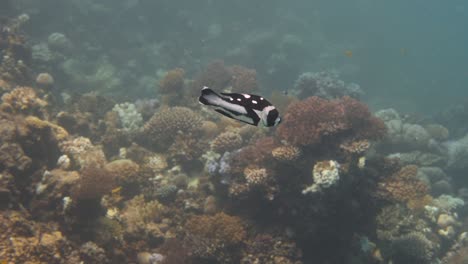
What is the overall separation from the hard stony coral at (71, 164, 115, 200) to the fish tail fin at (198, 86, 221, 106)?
204 inches

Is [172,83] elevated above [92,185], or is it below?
above

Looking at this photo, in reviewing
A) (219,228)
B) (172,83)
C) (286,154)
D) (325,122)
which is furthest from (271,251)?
(172,83)

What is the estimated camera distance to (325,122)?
7.68 meters

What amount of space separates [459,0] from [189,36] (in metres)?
102

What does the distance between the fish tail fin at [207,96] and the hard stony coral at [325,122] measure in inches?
219

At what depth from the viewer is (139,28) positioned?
25766 millimetres

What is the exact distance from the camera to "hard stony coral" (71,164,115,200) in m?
6.35

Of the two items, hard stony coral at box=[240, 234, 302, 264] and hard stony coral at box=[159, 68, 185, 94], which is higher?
hard stony coral at box=[159, 68, 185, 94]

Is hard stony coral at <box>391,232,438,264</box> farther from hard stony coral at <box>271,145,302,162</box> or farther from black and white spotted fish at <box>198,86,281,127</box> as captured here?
black and white spotted fish at <box>198,86,281,127</box>

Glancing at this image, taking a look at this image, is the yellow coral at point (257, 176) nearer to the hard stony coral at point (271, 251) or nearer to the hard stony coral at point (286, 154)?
the hard stony coral at point (286, 154)

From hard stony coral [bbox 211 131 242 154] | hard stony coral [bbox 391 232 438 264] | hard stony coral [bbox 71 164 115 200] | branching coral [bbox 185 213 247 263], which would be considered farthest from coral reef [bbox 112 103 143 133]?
hard stony coral [bbox 391 232 438 264]

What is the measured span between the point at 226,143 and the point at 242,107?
281 inches

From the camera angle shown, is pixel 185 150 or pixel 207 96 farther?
pixel 185 150

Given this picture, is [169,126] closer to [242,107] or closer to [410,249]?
[410,249]
